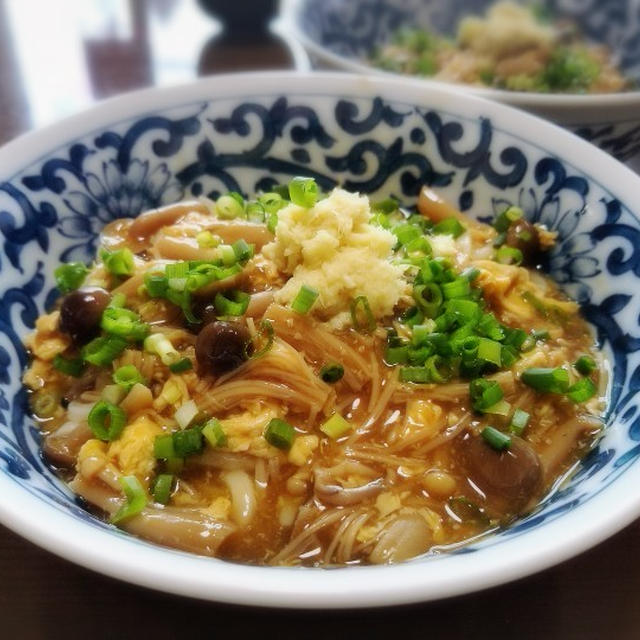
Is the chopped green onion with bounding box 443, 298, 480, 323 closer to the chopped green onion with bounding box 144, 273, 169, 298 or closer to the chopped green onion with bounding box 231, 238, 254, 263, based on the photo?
the chopped green onion with bounding box 231, 238, 254, 263

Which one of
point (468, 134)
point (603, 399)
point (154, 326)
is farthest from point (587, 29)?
point (154, 326)

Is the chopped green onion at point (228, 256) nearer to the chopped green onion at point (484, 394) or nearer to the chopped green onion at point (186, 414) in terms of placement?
the chopped green onion at point (186, 414)

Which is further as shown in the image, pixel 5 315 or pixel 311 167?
pixel 311 167

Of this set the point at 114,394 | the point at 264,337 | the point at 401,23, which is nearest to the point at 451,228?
the point at 264,337

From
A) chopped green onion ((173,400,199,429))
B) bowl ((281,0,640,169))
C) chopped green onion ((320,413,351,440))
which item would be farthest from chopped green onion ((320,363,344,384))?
bowl ((281,0,640,169))

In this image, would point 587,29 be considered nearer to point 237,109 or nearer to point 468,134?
point 468,134
